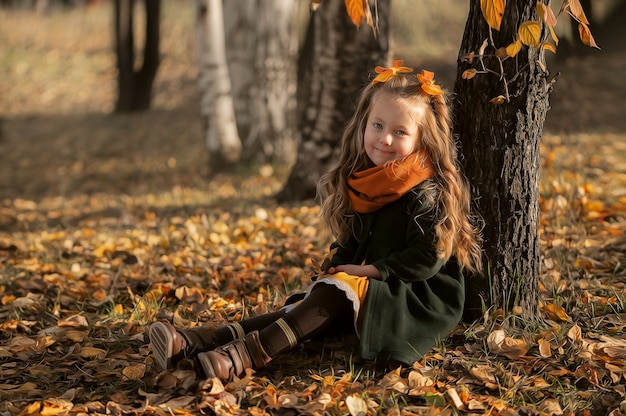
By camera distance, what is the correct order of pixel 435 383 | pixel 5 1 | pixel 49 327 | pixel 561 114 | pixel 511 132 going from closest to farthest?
1. pixel 435 383
2. pixel 511 132
3. pixel 49 327
4. pixel 561 114
5. pixel 5 1

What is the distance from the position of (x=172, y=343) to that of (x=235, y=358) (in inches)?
10.3

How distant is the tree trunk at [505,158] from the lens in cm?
317

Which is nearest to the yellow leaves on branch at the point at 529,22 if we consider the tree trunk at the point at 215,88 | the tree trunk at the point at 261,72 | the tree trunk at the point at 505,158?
the tree trunk at the point at 505,158

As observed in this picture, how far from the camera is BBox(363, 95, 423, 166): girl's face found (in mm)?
3211

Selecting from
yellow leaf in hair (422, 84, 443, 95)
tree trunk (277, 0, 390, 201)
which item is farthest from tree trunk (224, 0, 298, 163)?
yellow leaf in hair (422, 84, 443, 95)

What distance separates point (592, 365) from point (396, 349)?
798 mm

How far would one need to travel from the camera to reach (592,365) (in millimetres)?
3012

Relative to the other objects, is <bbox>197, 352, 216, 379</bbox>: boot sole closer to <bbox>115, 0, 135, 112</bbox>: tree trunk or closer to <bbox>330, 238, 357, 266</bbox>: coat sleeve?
<bbox>330, 238, 357, 266</bbox>: coat sleeve

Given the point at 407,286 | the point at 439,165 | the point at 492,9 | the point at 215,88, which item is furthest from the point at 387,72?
the point at 215,88

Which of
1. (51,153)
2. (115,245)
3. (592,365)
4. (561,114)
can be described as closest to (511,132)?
(592,365)

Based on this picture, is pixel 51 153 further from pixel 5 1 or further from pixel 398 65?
pixel 5 1

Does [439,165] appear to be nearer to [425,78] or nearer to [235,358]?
[425,78]

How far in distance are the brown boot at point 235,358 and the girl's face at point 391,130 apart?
37.9 inches

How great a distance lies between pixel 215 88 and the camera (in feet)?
28.1
